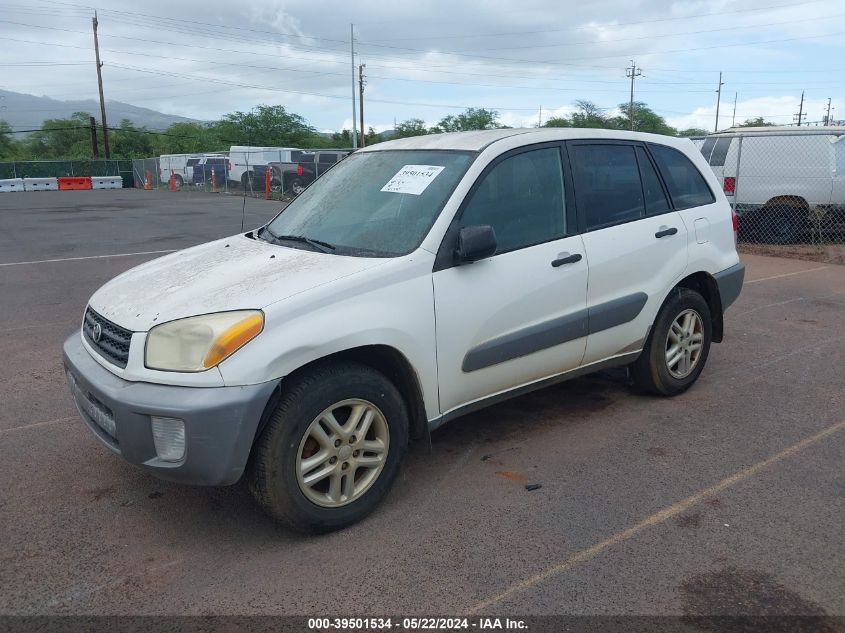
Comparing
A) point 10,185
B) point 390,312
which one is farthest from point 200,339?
point 10,185

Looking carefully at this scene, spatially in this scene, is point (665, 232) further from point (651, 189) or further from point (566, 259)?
point (566, 259)

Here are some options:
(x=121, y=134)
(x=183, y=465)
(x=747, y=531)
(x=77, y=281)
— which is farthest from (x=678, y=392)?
(x=121, y=134)

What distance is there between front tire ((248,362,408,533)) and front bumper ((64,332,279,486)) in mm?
123

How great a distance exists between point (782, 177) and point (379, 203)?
1032 centimetres

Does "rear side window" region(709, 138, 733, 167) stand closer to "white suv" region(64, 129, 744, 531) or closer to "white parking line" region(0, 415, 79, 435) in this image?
"white suv" region(64, 129, 744, 531)

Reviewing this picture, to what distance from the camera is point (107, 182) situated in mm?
41125

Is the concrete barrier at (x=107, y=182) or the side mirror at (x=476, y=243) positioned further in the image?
the concrete barrier at (x=107, y=182)

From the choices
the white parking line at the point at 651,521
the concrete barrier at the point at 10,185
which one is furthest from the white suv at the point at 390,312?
the concrete barrier at the point at 10,185

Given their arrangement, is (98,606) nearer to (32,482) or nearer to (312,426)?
(312,426)

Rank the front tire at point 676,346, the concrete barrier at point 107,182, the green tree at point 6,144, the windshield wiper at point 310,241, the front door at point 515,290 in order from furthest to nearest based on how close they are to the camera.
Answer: the green tree at point 6,144
the concrete barrier at point 107,182
the front tire at point 676,346
the windshield wiper at point 310,241
the front door at point 515,290

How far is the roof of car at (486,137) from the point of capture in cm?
410

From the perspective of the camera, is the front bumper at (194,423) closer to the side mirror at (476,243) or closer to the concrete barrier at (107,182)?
the side mirror at (476,243)

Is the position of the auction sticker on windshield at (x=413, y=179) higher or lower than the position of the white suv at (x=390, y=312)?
higher

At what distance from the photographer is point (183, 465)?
297 cm
